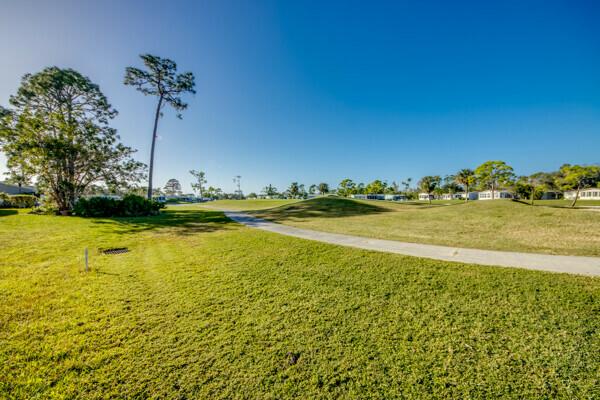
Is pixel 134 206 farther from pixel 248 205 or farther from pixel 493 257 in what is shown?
pixel 248 205

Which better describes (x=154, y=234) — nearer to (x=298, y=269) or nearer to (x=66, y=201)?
(x=298, y=269)

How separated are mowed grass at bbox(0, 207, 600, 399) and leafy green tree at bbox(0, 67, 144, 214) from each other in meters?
15.1

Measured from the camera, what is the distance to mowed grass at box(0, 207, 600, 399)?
219cm

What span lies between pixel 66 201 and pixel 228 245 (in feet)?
56.9

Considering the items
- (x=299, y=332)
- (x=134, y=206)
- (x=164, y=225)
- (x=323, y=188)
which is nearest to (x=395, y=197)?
(x=323, y=188)

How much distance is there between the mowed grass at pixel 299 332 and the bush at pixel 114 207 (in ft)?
39.5

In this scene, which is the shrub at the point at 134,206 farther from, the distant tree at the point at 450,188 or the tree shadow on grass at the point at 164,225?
the distant tree at the point at 450,188

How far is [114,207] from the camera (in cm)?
1567

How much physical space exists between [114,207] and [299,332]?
1854 centimetres

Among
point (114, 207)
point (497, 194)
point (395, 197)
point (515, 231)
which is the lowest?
point (515, 231)

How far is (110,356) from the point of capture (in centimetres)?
257

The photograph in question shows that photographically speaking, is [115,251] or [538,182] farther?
[538,182]

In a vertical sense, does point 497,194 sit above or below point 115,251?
above

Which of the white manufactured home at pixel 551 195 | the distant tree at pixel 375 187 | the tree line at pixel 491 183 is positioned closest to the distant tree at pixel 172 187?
the tree line at pixel 491 183
